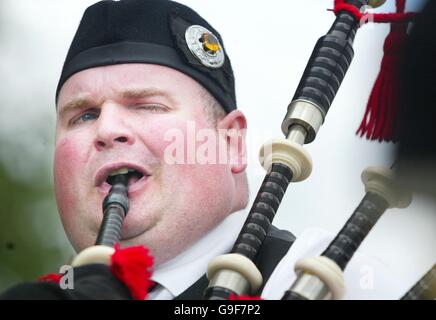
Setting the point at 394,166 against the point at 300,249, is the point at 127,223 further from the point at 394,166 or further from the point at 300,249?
the point at 394,166

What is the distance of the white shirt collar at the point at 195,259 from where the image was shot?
3.19 m

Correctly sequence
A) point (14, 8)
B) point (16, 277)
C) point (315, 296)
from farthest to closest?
point (14, 8) → point (16, 277) → point (315, 296)

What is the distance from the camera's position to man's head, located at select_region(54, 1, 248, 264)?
127 inches

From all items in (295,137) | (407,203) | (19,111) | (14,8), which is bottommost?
(407,203)

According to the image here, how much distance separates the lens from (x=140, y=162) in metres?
3.24

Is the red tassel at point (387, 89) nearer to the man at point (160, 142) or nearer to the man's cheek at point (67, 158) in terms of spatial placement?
the man at point (160, 142)

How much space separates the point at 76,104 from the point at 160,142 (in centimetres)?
33

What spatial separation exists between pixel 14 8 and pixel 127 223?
5.24ft

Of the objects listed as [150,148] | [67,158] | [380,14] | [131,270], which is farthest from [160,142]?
[380,14]

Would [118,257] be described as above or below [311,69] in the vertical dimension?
below

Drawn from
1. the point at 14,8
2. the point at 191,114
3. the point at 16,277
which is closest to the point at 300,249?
the point at 191,114

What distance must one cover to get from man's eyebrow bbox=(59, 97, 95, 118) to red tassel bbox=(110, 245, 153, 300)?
0.76 m

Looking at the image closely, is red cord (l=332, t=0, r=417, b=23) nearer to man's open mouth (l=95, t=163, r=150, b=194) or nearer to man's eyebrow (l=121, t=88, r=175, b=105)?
man's eyebrow (l=121, t=88, r=175, b=105)

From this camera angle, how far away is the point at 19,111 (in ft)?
14.3
